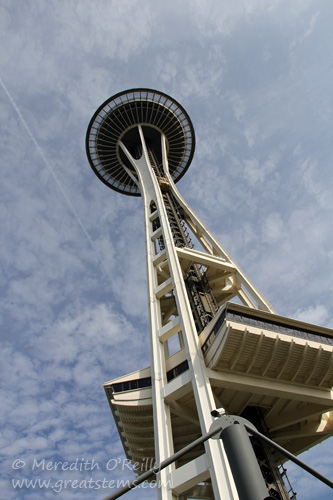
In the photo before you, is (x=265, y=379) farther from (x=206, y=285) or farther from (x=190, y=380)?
(x=206, y=285)

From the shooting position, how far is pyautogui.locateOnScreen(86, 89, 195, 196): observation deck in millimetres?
42594

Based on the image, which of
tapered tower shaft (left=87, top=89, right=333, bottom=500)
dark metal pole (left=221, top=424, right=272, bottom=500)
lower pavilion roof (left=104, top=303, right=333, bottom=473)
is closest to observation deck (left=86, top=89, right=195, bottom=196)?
tapered tower shaft (left=87, top=89, right=333, bottom=500)

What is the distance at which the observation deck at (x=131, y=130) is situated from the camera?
1677 inches

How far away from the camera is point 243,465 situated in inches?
164

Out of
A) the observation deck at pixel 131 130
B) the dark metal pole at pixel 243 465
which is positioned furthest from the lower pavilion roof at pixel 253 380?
the observation deck at pixel 131 130

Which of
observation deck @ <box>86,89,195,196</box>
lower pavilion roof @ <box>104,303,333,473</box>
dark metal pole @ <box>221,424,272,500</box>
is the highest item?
observation deck @ <box>86,89,195,196</box>

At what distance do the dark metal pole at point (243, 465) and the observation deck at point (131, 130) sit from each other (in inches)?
1535

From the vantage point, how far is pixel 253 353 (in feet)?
55.1

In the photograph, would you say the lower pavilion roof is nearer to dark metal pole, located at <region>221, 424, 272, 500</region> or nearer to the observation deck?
dark metal pole, located at <region>221, 424, 272, 500</region>

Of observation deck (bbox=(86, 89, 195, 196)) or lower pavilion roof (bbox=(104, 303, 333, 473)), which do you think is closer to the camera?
lower pavilion roof (bbox=(104, 303, 333, 473))

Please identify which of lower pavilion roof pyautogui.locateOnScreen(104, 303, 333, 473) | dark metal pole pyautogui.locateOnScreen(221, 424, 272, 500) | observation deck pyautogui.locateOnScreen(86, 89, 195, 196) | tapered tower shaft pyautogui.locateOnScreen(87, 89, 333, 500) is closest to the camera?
dark metal pole pyautogui.locateOnScreen(221, 424, 272, 500)

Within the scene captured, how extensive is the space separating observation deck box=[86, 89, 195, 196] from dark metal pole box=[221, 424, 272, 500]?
128ft

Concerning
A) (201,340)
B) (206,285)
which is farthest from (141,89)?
(201,340)

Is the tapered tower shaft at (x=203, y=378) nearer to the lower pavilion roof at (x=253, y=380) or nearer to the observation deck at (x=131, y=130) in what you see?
the lower pavilion roof at (x=253, y=380)
